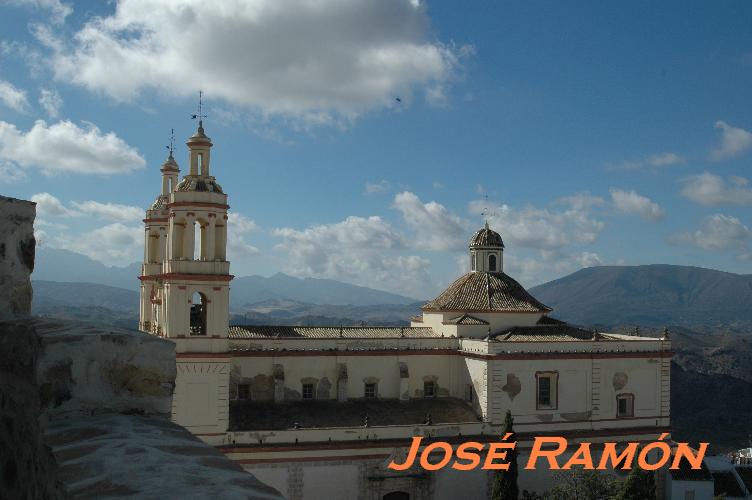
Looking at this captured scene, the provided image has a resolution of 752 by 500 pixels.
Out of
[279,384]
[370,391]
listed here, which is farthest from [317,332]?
[370,391]

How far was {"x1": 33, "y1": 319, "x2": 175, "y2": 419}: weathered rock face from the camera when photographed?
11.9ft

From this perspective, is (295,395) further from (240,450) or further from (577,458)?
Result: (577,458)

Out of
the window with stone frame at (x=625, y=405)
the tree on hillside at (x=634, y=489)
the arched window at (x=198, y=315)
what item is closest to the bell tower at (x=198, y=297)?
the arched window at (x=198, y=315)

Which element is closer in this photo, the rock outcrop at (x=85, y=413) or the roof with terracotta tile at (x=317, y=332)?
the rock outcrop at (x=85, y=413)

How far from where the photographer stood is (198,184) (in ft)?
84.7

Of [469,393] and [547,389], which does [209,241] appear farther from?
[547,389]

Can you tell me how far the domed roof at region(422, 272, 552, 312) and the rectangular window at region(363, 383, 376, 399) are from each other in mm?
4764

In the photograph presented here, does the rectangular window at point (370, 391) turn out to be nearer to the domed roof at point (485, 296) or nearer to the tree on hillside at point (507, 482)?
the domed roof at point (485, 296)

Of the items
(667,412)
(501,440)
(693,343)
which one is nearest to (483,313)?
(501,440)

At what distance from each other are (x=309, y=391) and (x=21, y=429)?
85.5ft

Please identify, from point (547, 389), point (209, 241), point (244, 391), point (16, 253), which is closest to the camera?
point (16, 253)

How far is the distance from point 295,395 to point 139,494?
25027 millimetres

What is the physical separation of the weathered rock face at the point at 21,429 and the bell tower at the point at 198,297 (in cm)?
2303

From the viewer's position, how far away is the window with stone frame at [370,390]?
2792 centimetres
